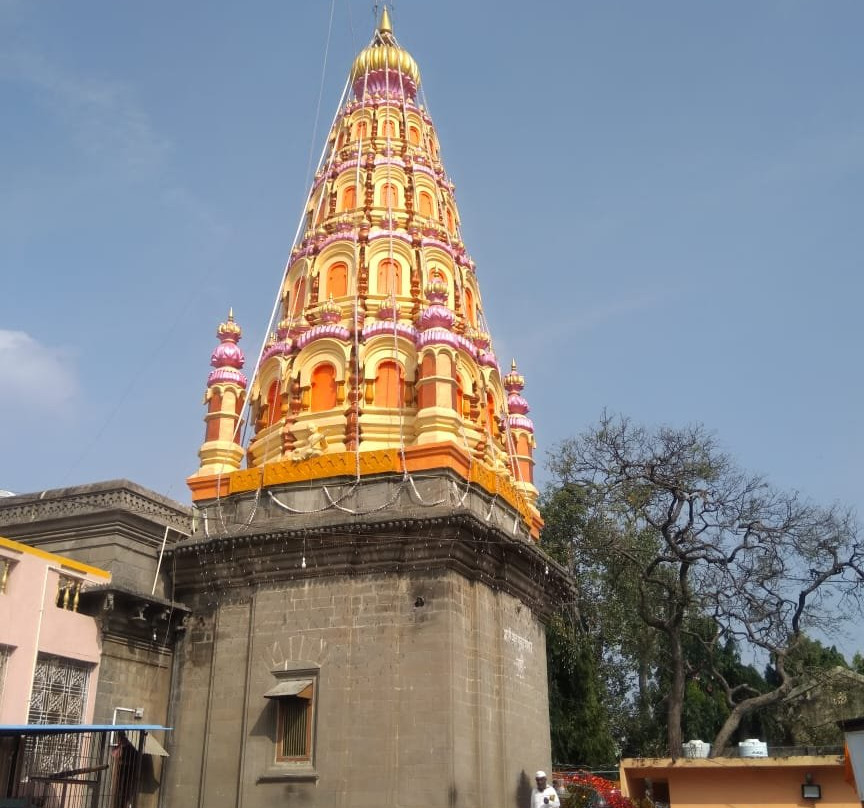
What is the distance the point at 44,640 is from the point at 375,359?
25.7 feet

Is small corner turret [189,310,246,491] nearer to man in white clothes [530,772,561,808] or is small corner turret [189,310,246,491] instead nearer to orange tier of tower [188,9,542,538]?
orange tier of tower [188,9,542,538]

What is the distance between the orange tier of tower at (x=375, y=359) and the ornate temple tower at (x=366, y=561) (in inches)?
2.2

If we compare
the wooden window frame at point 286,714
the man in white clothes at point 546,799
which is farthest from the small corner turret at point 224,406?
the man in white clothes at point 546,799

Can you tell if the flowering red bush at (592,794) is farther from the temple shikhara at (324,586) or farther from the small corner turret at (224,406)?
the small corner turret at (224,406)

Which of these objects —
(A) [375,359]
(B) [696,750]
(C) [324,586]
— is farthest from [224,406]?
(B) [696,750]

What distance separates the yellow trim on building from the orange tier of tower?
8.40ft

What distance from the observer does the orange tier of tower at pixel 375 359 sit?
17500mm

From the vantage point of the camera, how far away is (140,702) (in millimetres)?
16312

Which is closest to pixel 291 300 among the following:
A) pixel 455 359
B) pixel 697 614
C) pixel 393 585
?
pixel 455 359

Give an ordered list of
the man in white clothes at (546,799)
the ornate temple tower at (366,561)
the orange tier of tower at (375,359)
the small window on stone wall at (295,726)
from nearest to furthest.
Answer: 1. the man in white clothes at (546,799)
2. the ornate temple tower at (366,561)
3. the small window on stone wall at (295,726)
4. the orange tier of tower at (375,359)

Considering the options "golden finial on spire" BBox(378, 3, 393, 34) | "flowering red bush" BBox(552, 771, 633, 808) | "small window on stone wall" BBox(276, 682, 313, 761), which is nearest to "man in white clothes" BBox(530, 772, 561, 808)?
"flowering red bush" BBox(552, 771, 633, 808)

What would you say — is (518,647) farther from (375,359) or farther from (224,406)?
(224,406)

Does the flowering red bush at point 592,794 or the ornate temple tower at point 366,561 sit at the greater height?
the ornate temple tower at point 366,561

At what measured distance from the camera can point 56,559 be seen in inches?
592
